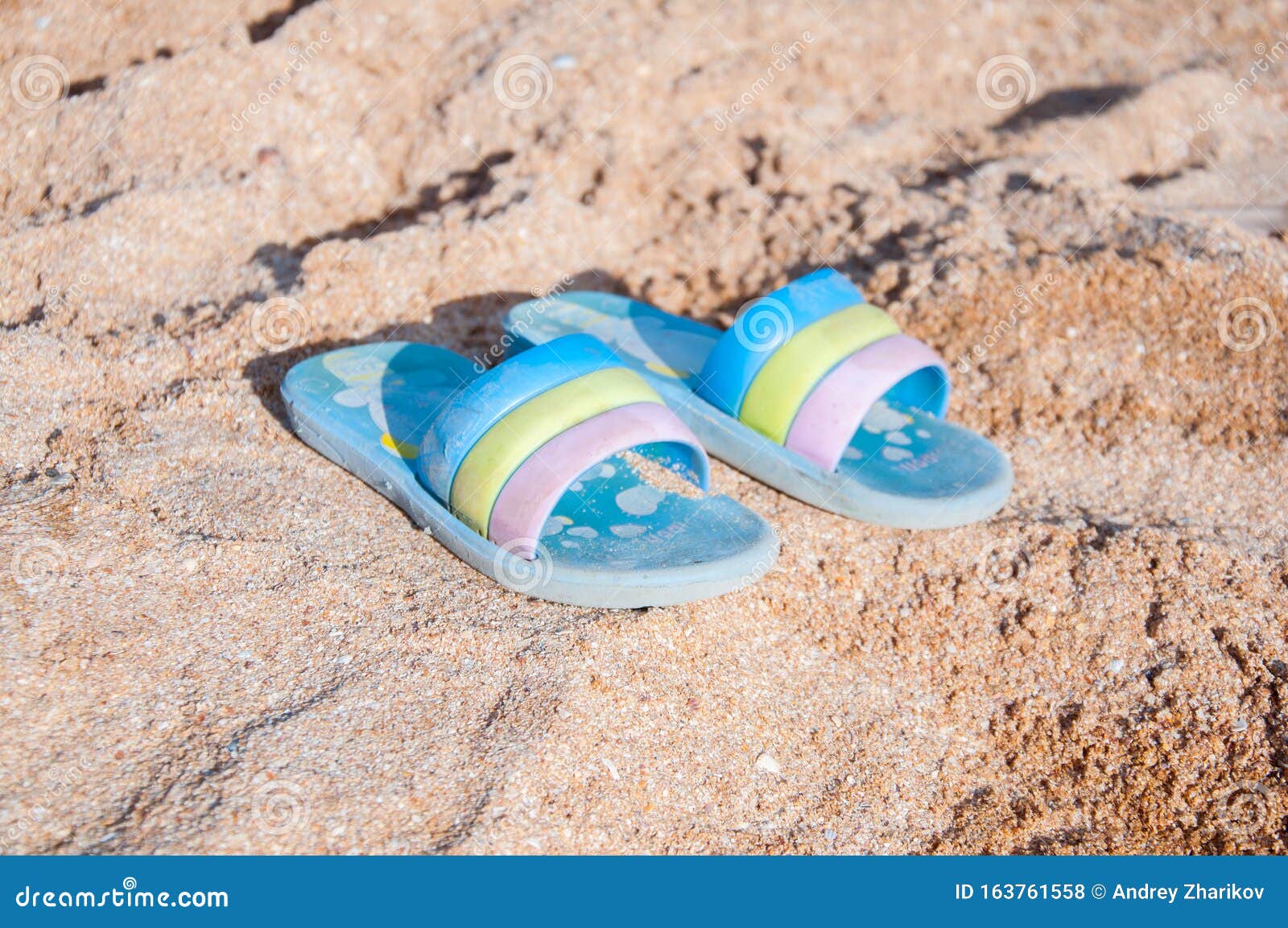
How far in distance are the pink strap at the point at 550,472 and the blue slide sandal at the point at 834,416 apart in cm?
48

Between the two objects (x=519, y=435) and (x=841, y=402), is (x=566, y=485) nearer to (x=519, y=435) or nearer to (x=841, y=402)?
(x=519, y=435)

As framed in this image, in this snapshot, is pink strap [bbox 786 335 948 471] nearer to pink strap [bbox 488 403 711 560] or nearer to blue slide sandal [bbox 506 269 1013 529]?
blue slide sandal [bbox 506 269 1013 529]

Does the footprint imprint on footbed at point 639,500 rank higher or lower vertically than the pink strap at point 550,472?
lower

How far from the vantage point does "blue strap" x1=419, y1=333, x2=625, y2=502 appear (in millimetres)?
2184

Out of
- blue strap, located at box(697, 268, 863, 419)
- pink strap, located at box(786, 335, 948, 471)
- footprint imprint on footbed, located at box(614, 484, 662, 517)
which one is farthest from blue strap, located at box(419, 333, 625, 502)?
pink strap, located at box(786, 335, 948, 471)

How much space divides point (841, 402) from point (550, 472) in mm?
782

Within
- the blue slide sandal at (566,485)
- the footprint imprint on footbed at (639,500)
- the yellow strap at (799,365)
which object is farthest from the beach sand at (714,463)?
the footprint imprint on footbed at (639,500)

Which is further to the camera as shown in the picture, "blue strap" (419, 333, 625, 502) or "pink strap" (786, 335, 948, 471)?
"pink strap" (786, 335, 948, 471)

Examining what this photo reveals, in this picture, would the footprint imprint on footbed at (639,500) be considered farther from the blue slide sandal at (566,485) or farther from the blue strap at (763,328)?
the blue strap at (763,328)

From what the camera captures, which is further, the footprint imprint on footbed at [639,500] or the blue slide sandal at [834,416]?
the blue slide sandal at [834,416]

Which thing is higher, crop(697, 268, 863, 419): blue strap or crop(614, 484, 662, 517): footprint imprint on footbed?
crop(697, 268, 863, 419): blue strap

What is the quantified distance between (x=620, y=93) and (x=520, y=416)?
2032 mm

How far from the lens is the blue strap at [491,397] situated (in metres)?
2.18

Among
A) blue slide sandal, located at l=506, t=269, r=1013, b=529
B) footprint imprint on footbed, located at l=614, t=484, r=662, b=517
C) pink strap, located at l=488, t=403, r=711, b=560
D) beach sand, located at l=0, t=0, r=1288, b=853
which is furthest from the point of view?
blue slide sandal, located at l=506, t=269, r=1013, b=529
